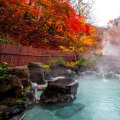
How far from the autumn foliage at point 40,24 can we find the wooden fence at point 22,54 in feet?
5.67

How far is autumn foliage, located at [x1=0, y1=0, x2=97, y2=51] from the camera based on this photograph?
9.78 m

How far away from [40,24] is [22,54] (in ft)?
21.0

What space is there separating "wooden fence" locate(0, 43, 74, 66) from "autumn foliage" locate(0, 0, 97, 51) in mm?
1729

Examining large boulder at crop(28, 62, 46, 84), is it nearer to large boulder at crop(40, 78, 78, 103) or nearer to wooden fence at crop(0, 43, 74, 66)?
A: wooden fence at crop(0, 43, 74, 66)

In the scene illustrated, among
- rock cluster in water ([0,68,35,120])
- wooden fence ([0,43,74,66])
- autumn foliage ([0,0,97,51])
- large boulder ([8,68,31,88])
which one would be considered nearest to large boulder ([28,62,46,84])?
wooden fence ([0,43,74,66])

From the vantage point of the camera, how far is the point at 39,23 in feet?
41.3

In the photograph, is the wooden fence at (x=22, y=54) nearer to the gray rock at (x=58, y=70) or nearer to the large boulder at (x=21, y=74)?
the gray rock at (x=58, y=70)

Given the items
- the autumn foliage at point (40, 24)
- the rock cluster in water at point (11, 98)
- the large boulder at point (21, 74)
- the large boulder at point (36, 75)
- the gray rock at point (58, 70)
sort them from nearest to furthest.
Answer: the rock cluster in water at point (11, 98) < the large boulder at point (21, 74) < the large boulder at point (36, 75) < the gray rock at point (58, 70) < the autumn foliage at point (40, 24)

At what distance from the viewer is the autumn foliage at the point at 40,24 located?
9.78m

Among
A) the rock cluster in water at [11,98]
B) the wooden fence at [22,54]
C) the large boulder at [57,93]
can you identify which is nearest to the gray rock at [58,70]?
the wooden fence at [22,54]

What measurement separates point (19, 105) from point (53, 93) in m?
1.56

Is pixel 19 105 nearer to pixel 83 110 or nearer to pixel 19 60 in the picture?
pixel 83 110

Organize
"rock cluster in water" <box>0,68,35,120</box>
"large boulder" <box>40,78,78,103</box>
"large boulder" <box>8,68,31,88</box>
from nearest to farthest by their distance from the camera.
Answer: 1. "rock cluster in water" <box>0,68,35,120</box>
2. "large boulder" <box>8,68,31,88</box>
3. "large boulder" <box>40,78,78,103</box>

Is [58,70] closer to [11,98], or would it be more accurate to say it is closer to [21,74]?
[21,74]
